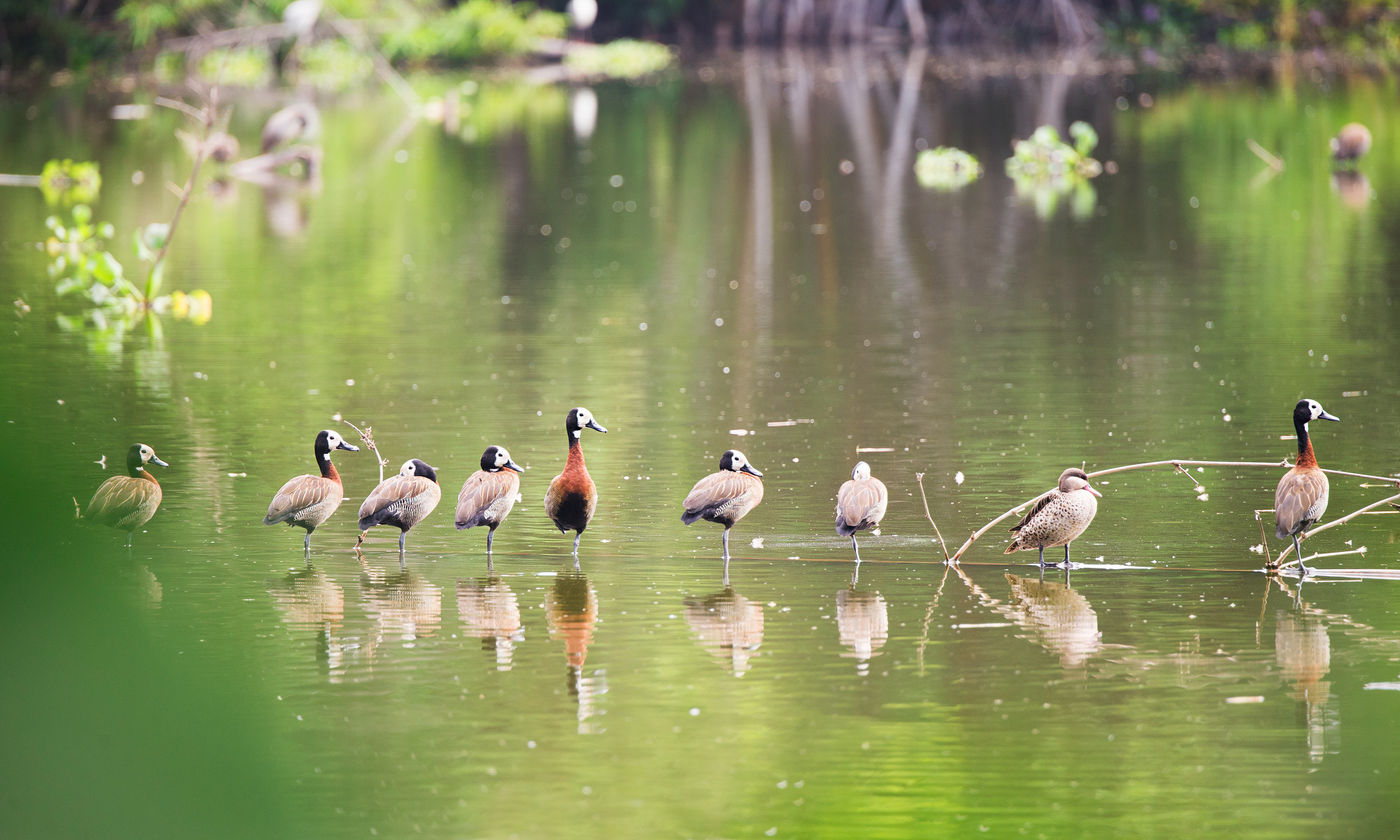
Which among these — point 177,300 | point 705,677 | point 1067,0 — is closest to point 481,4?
point 1067,0

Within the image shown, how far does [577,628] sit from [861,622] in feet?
3.58

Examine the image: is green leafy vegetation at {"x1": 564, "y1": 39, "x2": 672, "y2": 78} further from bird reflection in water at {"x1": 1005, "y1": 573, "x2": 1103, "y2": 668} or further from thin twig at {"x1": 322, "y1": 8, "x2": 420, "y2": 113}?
bird reflection in water at {"x1": 1005, "y1": 573, "x2": 1103, "y2": 668}

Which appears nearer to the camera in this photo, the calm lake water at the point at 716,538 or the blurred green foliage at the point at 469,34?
the calm lake water at the point at 716,538

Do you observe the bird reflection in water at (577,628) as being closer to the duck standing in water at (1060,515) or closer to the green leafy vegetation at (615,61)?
the duck standing in water at (1060,515)

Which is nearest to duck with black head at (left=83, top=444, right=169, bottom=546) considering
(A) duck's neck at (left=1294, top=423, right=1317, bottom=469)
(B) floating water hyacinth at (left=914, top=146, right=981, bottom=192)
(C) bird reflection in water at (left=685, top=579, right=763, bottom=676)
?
(C) bird reflection in water at (left=685, top=579, right=763, bottom=676)

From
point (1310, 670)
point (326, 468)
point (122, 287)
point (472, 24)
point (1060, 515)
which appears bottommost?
point (1310, 670)

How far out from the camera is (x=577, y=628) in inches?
281

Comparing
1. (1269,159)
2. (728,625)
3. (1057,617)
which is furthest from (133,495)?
(1269,159)

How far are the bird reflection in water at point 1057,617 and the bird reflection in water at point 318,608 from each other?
2.57 metres

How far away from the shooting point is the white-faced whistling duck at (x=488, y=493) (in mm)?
8016

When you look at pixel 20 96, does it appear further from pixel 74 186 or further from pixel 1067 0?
pixel 1067 0

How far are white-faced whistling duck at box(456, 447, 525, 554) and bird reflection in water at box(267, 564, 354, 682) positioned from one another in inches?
25.0

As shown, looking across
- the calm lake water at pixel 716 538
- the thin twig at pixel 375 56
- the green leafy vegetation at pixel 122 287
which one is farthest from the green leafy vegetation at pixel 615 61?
the green leafy vegetation at pixel 122 287

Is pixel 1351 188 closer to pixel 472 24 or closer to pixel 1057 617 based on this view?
pixel 1057 617
